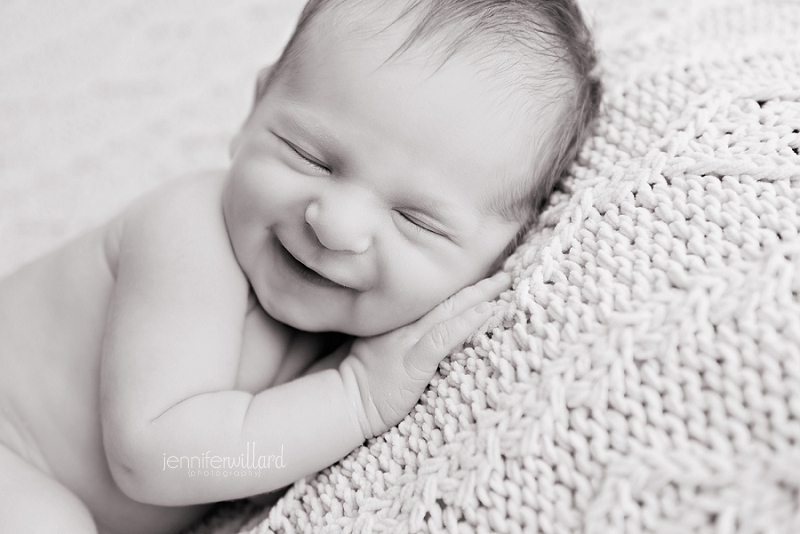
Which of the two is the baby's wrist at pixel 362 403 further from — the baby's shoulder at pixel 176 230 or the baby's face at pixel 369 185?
the baby's shoulder at pixel 176 230

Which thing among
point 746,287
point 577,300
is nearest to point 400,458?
point 577,300

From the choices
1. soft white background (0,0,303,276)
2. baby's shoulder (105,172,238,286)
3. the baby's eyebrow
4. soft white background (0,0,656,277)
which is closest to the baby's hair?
the baby's eyebrow

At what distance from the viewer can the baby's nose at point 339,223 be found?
852mm

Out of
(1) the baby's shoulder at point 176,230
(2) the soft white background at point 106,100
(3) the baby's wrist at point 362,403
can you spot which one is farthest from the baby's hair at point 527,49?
(2) the soft white background at point 106,100

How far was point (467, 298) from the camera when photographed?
92 centimetres

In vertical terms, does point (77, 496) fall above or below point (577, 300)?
below

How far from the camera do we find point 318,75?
922mm

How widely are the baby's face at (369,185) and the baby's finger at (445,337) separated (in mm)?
73

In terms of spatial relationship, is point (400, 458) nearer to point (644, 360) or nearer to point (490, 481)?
point (490, 481)

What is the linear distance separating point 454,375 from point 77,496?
0.65 m

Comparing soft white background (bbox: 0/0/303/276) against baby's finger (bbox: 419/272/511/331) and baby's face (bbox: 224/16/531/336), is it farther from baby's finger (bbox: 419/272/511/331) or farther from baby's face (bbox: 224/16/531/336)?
baby's finger (bbox: 419/272/511/331)

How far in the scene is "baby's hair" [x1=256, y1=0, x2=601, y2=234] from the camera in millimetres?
890

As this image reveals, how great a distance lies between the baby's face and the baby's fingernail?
0.09 m

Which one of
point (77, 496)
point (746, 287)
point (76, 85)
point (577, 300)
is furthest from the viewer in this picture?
point (76, 85)
